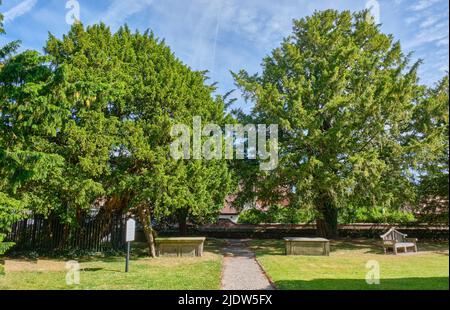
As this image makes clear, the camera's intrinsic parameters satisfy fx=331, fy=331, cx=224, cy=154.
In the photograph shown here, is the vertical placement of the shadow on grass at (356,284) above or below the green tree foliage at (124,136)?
below

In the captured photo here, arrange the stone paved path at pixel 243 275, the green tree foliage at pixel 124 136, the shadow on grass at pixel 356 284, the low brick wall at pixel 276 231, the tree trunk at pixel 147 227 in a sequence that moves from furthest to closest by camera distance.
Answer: the low brick wall at pixel 276 231 → the tree trunk at pixel 147 227 → the green tree foliage at pixel 124 136 → the stone paved path at pixel 243 275 → the shadow on grass at pixel 356 284

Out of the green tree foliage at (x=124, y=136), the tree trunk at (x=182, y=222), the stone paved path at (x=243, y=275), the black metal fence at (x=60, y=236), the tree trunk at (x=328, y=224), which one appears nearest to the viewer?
the stone paved path at (x=243, y=275)

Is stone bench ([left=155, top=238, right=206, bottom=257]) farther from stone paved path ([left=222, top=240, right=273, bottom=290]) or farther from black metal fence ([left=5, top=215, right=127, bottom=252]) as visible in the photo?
black metal fence ([left=5, top=215, right=127, bottom=252])

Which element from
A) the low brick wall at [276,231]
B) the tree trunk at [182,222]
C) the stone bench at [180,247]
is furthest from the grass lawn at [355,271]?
the tree trunk at [182,222]

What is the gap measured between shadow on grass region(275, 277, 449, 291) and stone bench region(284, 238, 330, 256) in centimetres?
593

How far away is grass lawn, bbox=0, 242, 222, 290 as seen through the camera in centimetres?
870

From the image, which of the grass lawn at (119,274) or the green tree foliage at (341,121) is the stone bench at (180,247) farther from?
the green tree foliage at (341,121)

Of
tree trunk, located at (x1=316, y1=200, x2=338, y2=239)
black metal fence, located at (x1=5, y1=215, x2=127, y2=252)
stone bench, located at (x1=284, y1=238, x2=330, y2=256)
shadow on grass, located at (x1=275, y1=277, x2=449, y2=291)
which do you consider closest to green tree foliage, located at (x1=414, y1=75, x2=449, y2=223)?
tree trunk, located at (x1=316, y1=200, x2=338, y2=239)

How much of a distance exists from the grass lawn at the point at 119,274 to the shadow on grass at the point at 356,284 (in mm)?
1994

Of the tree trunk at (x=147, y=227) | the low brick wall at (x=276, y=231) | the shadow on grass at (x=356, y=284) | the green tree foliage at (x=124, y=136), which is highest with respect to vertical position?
the green tree foliage at (x=124, y=136)

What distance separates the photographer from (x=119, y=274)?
34.6 feet

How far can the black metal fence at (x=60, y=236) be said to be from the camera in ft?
52.0
